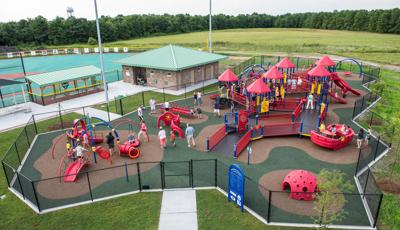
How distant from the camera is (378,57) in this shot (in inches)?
2215

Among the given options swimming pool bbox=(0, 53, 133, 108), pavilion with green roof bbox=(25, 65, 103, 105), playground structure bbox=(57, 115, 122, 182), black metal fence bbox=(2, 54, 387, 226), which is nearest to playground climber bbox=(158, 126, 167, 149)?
black metal fence bbox=(2, 54, 387, 226)

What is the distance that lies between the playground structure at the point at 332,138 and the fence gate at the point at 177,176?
339 inches

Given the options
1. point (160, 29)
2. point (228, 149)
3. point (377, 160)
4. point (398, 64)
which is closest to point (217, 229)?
point (228, 149)

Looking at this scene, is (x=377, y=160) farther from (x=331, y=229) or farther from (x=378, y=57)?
(x=378, y=57)

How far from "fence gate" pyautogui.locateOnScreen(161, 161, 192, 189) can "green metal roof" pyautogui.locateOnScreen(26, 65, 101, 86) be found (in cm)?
1949

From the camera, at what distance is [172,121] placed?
69.5 feet

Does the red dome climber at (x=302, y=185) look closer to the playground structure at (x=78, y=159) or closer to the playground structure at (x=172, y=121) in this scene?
the playground structure at (x=172, y=121)

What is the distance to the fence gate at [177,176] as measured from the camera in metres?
14.6

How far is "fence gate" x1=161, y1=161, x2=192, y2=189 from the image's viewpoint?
14.6 meters

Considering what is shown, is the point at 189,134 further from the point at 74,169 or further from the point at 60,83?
the point at 60,83

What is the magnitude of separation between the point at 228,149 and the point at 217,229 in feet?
24.8

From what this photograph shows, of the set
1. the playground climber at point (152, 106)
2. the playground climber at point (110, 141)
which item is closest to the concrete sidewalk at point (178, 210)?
the playground climber at point (110, 141)

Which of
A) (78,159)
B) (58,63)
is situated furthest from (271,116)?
(58,63)

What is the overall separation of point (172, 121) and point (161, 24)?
112361 millimetres
